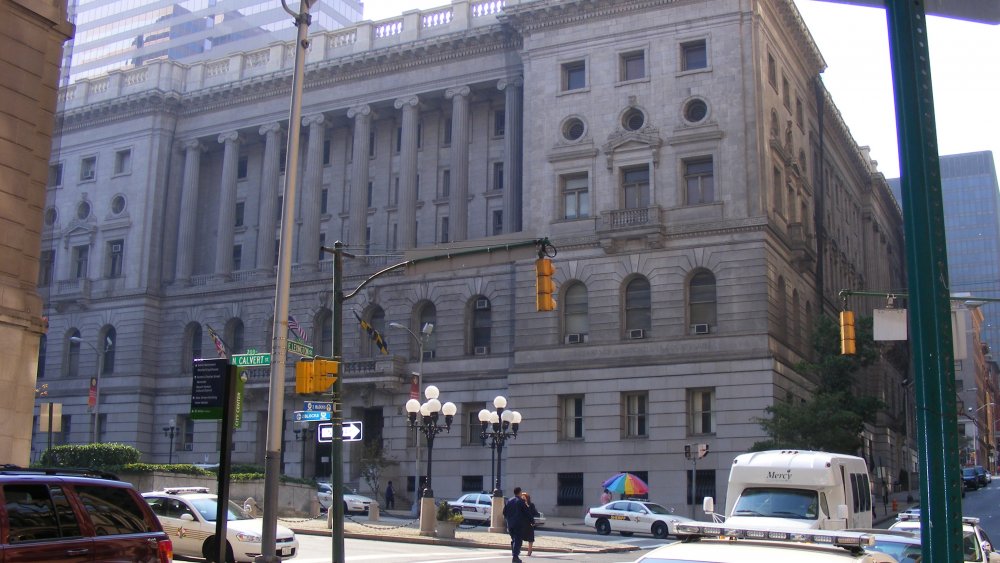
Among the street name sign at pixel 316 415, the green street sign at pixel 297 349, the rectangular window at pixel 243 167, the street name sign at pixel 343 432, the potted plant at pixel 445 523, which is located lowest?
the potted plant at pixel 445 523

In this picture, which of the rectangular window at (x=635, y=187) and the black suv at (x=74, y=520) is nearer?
the black suv at (x=74, y=520)

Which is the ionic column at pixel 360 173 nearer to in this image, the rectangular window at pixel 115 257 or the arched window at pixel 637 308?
the rectangular window at pixel 115 257

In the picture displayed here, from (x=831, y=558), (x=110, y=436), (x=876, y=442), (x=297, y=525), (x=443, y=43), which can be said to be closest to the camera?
(x=831, y=558)

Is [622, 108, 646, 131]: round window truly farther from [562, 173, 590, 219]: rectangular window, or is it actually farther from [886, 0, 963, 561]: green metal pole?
[886, 0, 963, 561]: green metal pole

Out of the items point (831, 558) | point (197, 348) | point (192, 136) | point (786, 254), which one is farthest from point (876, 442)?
point (831, 558)

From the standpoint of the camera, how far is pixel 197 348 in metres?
67.1

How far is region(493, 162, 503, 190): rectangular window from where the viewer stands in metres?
61.2

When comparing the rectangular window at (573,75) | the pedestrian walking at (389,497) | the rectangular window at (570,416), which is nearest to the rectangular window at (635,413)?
the rectangular window at (570,416)

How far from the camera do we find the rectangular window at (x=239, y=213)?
69.0 meters

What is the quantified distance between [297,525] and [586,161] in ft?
80.3

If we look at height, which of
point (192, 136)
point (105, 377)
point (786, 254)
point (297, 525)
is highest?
point (192, 136)

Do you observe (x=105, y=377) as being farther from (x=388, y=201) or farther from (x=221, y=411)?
(x=221, y=411)

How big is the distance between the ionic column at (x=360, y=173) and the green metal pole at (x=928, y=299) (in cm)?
5816

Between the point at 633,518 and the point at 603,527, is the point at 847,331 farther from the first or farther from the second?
the point at 603,527
